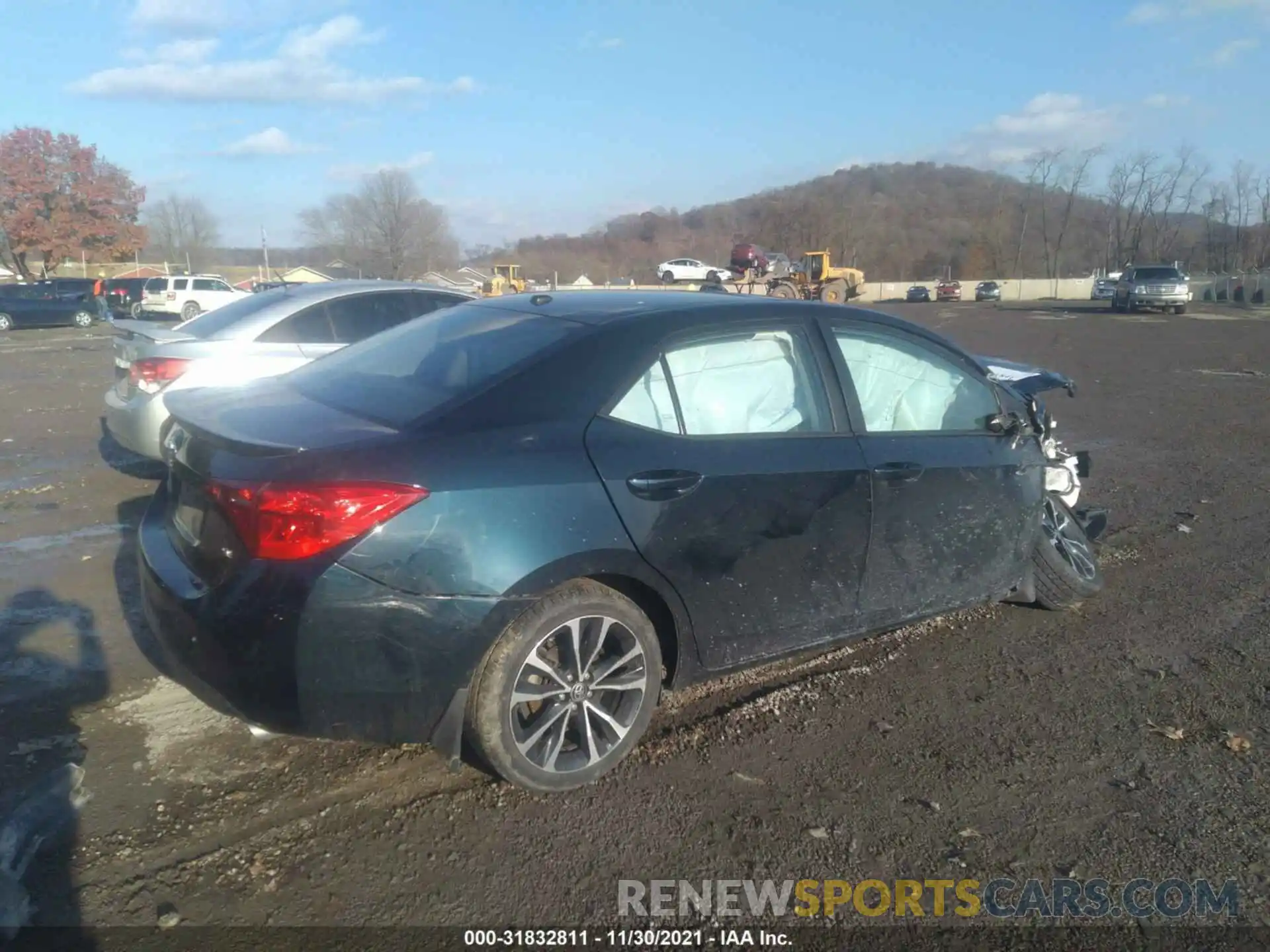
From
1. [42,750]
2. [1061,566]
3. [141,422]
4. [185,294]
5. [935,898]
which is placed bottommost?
[935,898]

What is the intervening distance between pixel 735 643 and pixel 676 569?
44 cm

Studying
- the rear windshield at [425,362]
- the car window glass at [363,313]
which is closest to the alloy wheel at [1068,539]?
the rear windshield at [425,362]

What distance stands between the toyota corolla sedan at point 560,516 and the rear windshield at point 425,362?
0.06 feet

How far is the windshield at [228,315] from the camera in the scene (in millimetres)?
6910

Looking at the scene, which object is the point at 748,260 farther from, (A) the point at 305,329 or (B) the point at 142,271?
(B) the point at 142,271

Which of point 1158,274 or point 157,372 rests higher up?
point 1158,274

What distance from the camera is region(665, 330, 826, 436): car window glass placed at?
3.39m

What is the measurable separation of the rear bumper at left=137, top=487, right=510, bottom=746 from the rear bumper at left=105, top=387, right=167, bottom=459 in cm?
406

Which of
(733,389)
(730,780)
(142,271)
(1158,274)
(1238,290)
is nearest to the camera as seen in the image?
(730,780)

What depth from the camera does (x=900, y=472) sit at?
3.71 meters

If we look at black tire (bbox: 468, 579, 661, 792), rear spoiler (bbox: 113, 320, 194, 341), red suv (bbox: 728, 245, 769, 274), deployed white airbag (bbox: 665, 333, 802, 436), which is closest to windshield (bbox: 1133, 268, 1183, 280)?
red suv (bbox: 728, 245, 769, 274)

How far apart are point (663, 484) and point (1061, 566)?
8.30 feet

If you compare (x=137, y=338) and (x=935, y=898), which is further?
(x=137, y=338)

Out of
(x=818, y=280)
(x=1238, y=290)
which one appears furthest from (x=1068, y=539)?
(x=1238, y=290)
